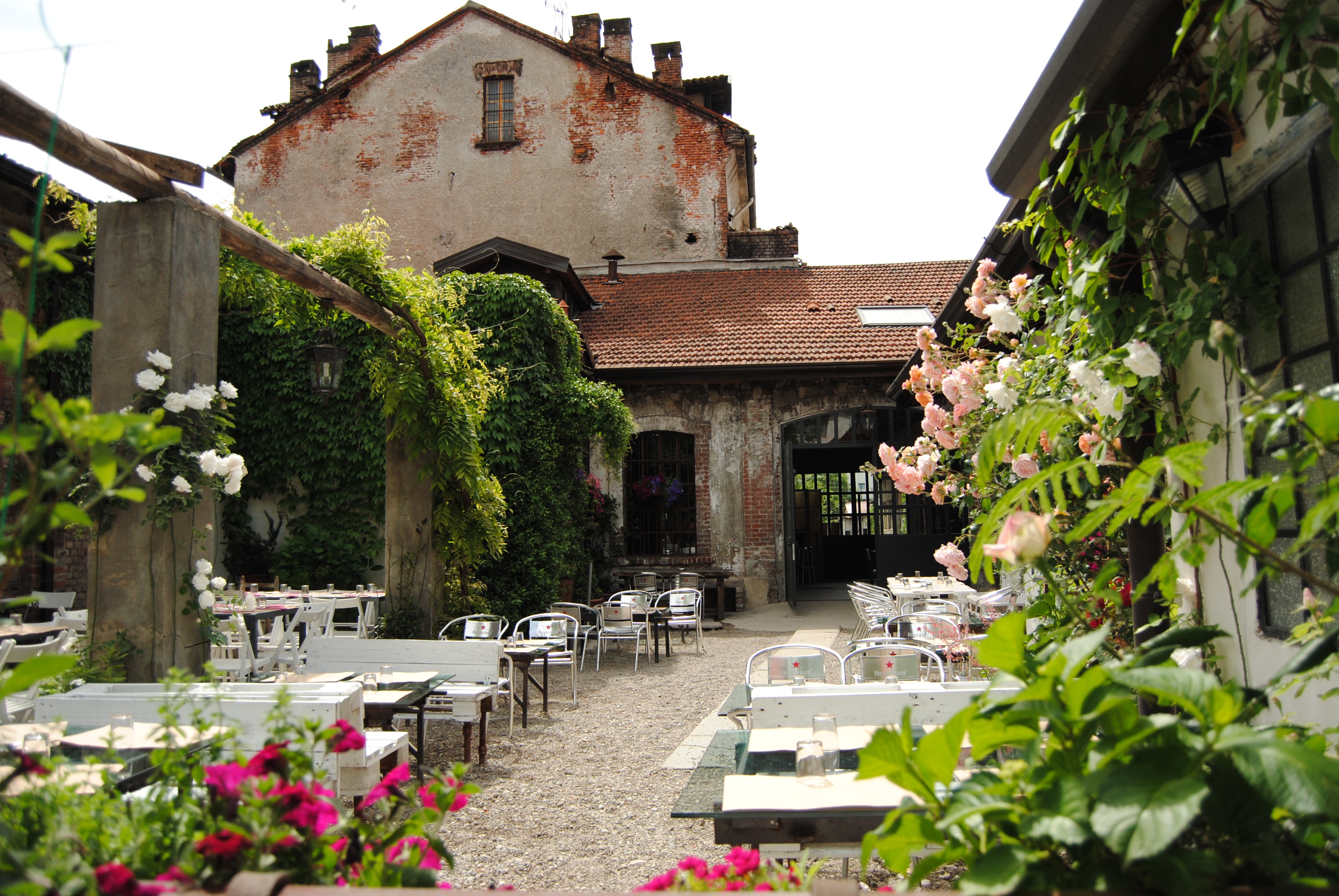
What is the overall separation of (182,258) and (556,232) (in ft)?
40.6

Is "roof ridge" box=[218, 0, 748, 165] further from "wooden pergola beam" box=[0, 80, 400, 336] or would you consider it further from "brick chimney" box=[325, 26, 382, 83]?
"wooden pergola beam" box=[0, 80, 400, 336]

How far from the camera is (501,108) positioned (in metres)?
16.4

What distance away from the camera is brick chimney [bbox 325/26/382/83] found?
17.3 meters

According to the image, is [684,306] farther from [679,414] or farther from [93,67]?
[93,67]

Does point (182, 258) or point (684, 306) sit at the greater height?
point (684, 306)

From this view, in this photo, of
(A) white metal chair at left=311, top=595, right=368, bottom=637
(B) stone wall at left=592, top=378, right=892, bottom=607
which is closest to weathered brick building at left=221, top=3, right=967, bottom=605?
(B) stone wall at left=592, top=378, right=892, bottom=607

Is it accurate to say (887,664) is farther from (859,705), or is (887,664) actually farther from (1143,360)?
(1143,360)

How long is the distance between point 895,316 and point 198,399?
37.4ft

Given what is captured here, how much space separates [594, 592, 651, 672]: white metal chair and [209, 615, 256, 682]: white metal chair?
10.7 ft

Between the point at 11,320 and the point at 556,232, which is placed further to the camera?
the point at 556,232

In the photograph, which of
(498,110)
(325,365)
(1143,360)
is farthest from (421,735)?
(498,110)

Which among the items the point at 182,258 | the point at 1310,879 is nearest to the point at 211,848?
the point at 1310,879

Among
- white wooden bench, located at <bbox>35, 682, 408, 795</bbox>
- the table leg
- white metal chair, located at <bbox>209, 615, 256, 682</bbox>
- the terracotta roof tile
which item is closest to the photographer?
white wooden bench, located at <bbox>35, 682, 408, 795</bbox>

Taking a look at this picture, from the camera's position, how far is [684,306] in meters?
14.4
